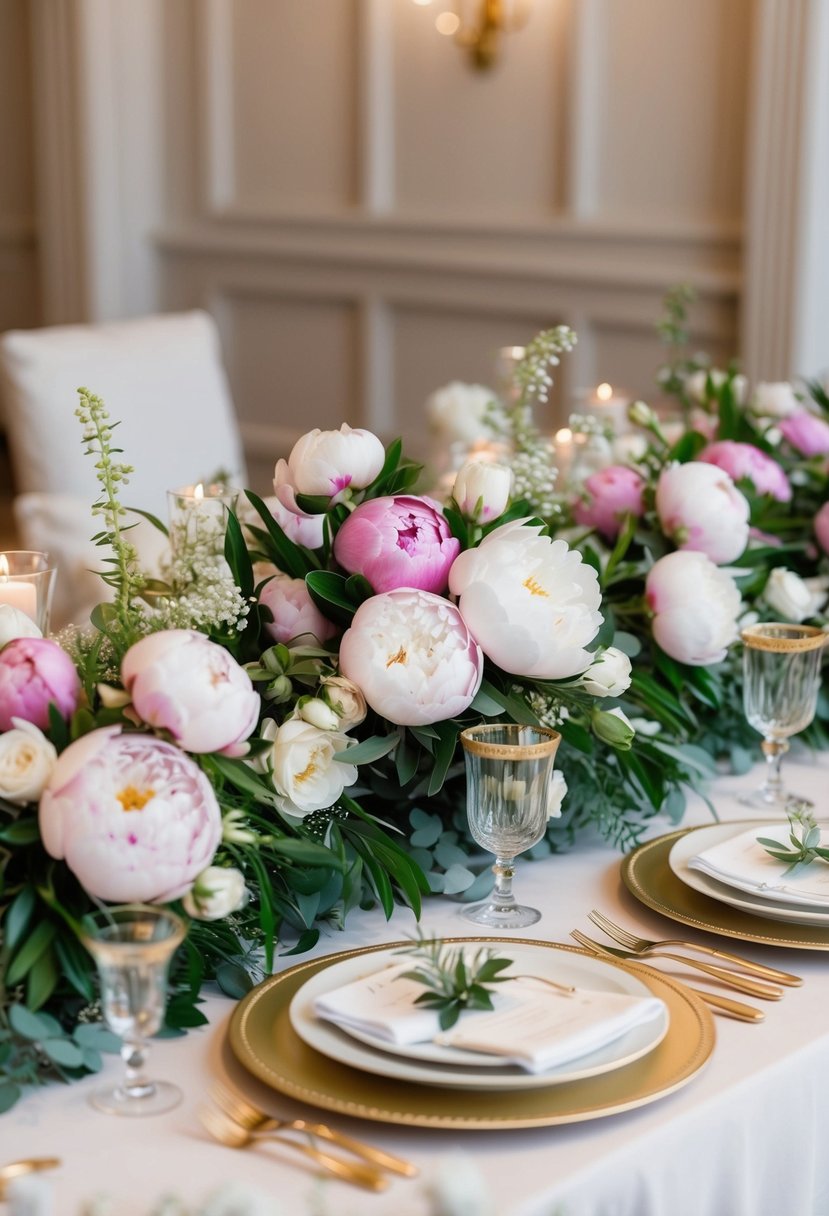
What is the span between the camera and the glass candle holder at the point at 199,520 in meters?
1.24

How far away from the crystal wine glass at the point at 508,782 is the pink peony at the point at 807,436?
863 mm

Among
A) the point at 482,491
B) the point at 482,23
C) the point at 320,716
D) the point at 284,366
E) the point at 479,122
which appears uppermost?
the point at 482,23

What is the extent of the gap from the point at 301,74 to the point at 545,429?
5.07 ft

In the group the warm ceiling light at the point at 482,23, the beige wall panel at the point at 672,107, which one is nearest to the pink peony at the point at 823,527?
the beige wall panel at the point at 672,107

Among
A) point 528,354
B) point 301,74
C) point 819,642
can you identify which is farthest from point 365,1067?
point 301,74

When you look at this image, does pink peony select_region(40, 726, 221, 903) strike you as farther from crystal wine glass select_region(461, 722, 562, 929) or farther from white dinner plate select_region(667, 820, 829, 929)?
white dinner plate select_region(667, 820, 829, 929)

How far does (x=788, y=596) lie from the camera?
58.2 inches

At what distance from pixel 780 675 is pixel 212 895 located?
595 mm

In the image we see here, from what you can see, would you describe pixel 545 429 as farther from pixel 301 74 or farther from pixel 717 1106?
pixel 717 1106

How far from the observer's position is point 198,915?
2.83 feet

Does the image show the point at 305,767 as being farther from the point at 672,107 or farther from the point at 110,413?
the point at 672,107

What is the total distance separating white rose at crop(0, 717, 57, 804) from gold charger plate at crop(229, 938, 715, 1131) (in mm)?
181

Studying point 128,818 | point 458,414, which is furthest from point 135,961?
point 458,414

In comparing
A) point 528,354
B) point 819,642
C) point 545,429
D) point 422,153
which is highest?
point 422,153
